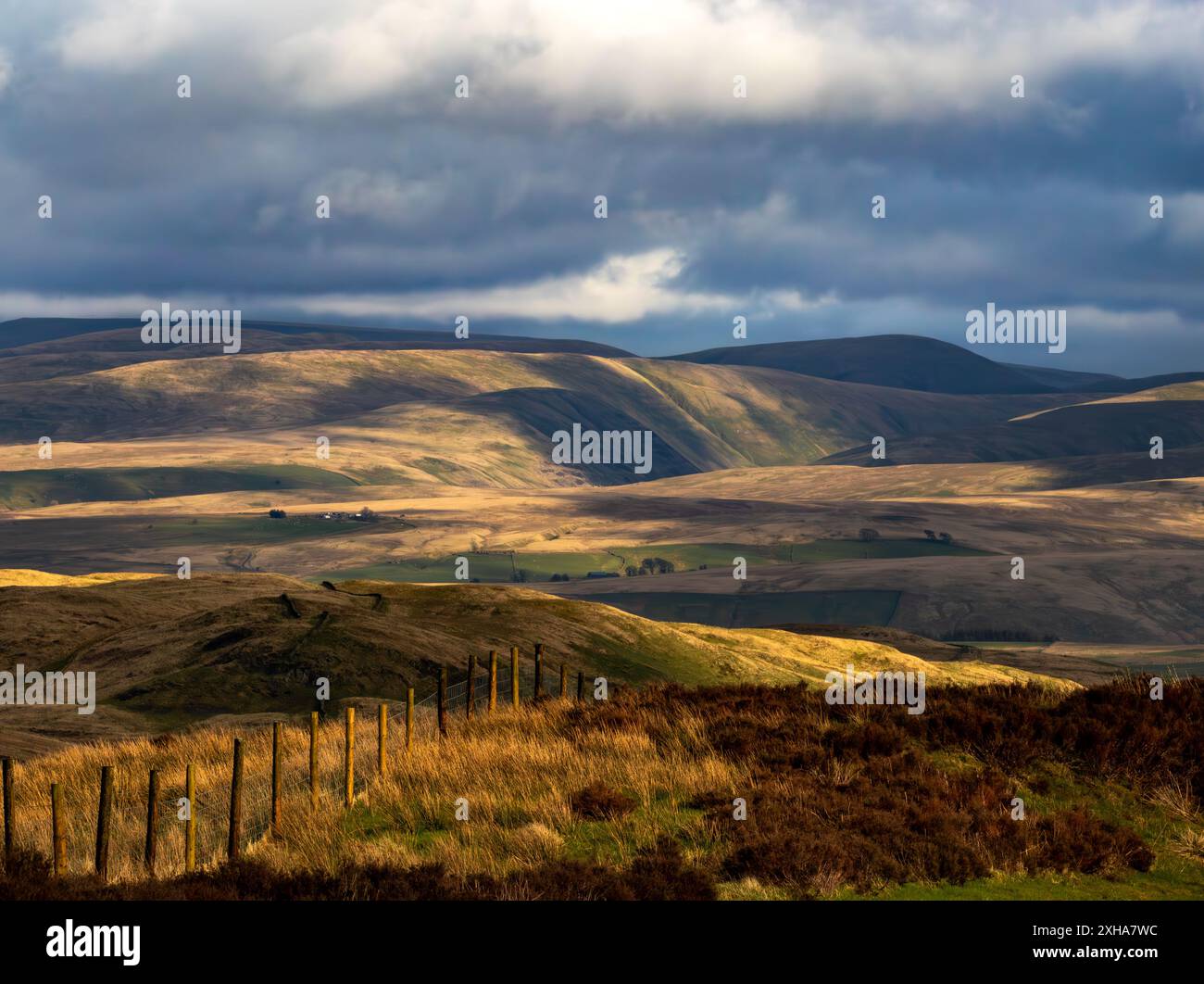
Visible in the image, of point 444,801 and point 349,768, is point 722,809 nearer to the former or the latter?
point 444,801

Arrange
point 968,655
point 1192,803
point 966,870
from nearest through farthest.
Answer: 1. point 966,870
2. point 1192,803
3. point 968,655

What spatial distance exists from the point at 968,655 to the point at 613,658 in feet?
231

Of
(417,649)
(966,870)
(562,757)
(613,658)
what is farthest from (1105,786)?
(613,658)

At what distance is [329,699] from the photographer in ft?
190

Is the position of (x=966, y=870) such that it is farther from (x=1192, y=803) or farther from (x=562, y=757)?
(x=562, y=757)

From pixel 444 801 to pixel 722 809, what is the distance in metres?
4.37

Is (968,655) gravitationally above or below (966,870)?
below

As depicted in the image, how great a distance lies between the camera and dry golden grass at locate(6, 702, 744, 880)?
1986 centimetres

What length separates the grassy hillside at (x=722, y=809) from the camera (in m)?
18.3

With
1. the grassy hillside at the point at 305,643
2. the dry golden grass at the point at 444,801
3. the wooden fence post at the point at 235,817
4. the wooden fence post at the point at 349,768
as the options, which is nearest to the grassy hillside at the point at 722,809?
the dry golden grass at the point at 444,801

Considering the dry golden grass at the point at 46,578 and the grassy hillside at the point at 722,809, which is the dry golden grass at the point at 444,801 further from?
the dry golden grass at the point at 46,578

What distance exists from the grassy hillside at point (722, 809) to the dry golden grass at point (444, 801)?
0.19ft

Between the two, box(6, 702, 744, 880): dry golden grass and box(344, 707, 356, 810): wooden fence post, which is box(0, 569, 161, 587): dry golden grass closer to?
box(6, 702, 744, 880): dry golden grass

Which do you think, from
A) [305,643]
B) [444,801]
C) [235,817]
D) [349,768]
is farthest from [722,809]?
[305,643]
